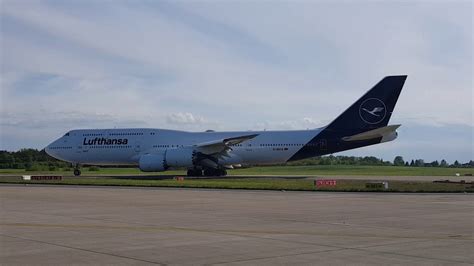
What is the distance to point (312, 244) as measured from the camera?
9.41 m

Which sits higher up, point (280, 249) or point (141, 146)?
point (141, 146)

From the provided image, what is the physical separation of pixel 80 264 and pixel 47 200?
12.3 m

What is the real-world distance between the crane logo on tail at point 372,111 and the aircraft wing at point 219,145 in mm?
8092

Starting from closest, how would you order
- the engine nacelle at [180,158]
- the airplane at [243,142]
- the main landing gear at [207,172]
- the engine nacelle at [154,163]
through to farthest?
the airplane at [243,142], the engine nacelle at [180,158], the engine nacelle at [154,163], the main landing gear at [207,172]

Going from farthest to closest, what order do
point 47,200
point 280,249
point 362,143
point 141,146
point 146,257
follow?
1. point 141,146
2. point 362,143
3. point 47,200
4. point 280,249
5. point 146,257

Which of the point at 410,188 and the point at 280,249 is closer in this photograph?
the point at 280,249

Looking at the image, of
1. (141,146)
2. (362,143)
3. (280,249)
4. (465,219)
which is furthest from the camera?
(141,146)

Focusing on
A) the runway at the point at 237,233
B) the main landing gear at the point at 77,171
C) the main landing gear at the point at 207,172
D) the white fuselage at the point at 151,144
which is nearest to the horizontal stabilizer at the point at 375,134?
the white fuselage at the point at 151,144

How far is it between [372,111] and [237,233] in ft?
108

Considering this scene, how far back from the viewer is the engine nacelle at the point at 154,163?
140 feet

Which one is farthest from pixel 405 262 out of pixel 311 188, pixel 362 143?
pixel 362 143

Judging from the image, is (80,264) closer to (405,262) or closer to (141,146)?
(405,262)

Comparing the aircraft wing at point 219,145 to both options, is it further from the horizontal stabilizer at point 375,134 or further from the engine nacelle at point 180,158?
the horizontal stabilizer at point 375,134

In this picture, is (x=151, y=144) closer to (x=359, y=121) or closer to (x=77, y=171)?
(x=77, y=171)
